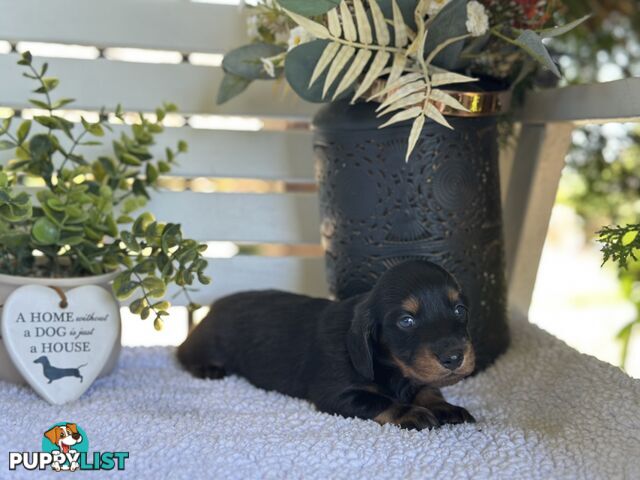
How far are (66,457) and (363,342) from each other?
365 mm

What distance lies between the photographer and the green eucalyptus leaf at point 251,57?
1.28m

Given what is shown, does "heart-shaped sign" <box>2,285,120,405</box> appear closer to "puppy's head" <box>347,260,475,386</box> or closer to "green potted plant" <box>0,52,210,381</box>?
"green potted plant" <box>0,52,210,381</box>

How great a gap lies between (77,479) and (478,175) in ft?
2.29

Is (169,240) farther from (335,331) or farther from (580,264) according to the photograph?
(580,264)

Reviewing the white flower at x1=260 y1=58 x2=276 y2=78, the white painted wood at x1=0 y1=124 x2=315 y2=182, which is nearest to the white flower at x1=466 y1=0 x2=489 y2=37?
the white flower at x1=260 y1=58 x2=276 y2=78

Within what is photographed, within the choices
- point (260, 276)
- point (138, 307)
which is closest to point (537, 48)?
point (138, 307)

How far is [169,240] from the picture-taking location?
44.7 inches

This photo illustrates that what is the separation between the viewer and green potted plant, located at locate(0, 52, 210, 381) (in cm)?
113

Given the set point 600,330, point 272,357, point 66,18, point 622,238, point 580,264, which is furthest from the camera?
point 580,264

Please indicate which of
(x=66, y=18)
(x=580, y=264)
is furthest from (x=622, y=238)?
(x=580, y=264)

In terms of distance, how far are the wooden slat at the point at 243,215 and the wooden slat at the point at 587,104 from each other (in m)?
0.44

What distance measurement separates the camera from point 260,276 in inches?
61.1

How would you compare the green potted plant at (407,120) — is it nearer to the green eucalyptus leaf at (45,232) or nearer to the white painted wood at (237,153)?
the white painted wood at (237,153)

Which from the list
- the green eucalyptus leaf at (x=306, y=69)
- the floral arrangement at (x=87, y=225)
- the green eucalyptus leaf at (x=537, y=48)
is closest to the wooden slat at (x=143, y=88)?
→ the floral arrangement at (x=87, y=225)
